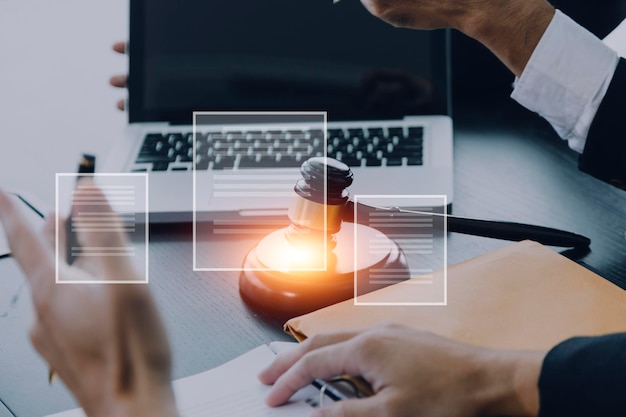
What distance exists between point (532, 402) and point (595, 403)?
0.04 meters

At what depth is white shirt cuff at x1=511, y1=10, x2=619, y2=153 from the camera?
95 centimetres

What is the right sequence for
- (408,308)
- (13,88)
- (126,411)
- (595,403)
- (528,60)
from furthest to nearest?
(13,88) < (528,60) < (408,308) < (595,403) < (126,411)

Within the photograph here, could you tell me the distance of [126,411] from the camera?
0.40 meters

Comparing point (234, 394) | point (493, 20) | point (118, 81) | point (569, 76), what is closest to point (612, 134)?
point (569, 76)

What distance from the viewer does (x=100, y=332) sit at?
0.40 m

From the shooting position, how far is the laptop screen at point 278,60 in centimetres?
109

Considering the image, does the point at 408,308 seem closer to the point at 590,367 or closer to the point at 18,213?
the point at 590,367

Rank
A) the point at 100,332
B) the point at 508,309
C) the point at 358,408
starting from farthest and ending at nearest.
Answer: the point at 508,309, the point at 358,408, the point at 100,332

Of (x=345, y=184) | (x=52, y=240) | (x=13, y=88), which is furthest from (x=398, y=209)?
(x=13, y=88)

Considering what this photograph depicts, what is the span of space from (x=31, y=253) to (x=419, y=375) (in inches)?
11.5

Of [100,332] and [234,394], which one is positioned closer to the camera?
[100,332]

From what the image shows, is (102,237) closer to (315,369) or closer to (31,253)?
(31,253)

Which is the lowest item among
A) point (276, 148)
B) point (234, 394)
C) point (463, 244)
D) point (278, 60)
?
point (234, 394)
